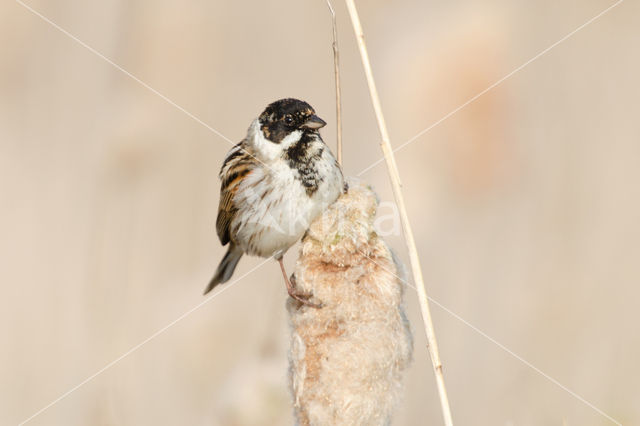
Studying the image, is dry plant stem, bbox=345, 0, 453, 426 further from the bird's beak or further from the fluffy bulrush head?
the bird's beak

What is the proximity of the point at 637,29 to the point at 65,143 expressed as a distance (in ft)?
8.64

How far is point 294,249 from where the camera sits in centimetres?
339

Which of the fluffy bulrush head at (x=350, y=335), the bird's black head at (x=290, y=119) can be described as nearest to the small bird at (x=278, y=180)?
the bird's black head at (x=290, y=119)

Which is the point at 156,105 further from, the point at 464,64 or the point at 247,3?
the point at 464,64

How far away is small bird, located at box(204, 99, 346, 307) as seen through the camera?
7.74 feet

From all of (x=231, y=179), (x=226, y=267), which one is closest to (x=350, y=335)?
(x=231, y=179)

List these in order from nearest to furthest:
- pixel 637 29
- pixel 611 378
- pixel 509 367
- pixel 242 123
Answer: pixel 611 378
pixel 509 367
pixel 637 29
pixel 242 123

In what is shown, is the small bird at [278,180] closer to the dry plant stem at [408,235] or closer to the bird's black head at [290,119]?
the bird's black head at [290,119]

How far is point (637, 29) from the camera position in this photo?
325 cm

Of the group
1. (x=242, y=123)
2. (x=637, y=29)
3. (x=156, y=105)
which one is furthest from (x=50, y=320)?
(x=637, y=29)

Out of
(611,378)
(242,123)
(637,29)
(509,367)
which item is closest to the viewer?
(611,378)

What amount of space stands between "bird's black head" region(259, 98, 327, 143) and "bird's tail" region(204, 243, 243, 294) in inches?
28.4

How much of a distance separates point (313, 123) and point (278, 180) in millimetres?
254

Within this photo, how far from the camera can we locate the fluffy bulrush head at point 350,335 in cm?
172
